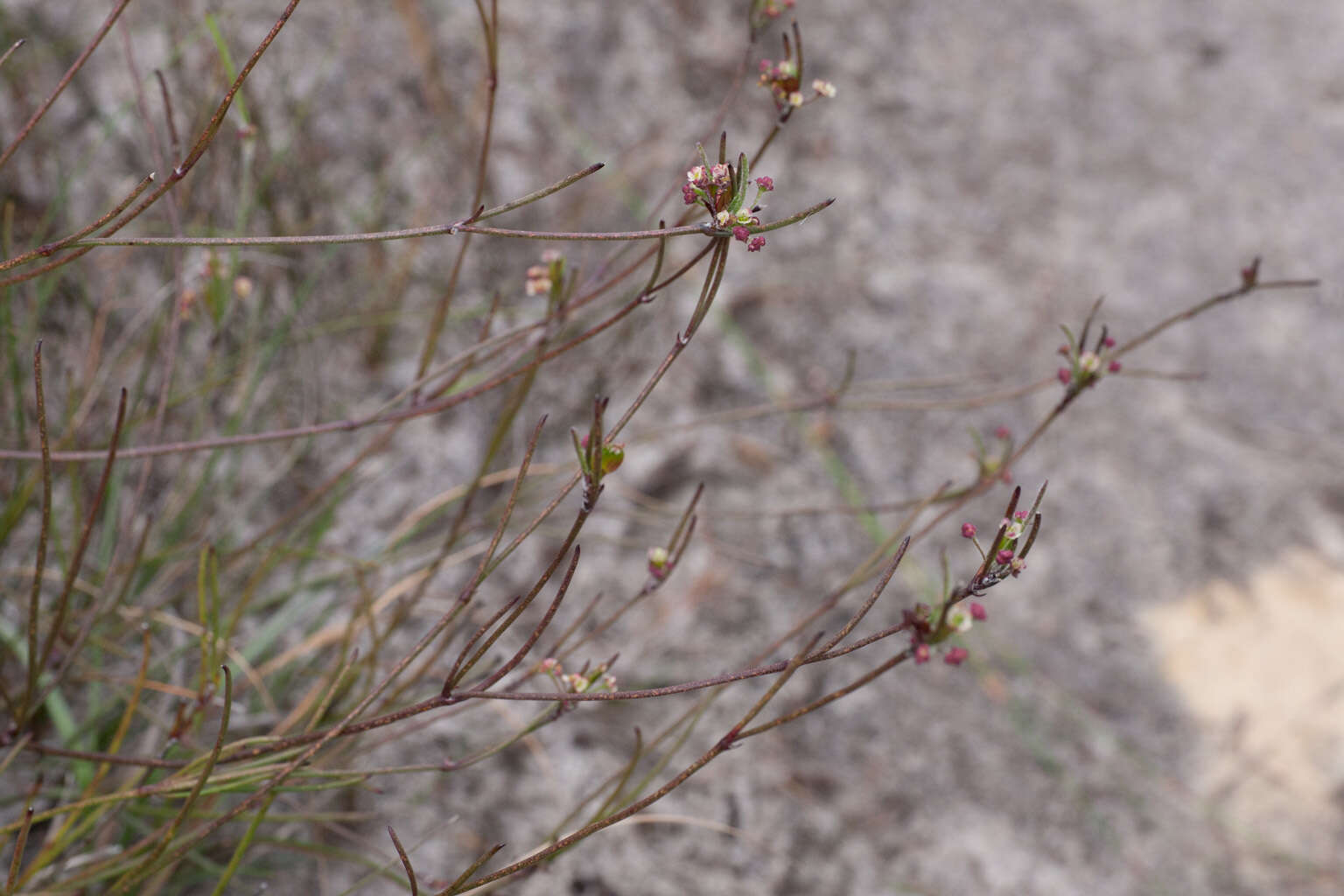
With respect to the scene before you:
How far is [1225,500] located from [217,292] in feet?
4.73

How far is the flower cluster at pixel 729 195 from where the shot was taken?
56 cm

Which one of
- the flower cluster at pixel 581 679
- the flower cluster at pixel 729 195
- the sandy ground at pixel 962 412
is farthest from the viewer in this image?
the sandy ground at pixel 962 412

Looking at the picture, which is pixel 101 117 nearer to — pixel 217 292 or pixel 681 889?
pixel 217 292

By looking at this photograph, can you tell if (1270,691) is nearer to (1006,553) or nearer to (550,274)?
(1006,553)

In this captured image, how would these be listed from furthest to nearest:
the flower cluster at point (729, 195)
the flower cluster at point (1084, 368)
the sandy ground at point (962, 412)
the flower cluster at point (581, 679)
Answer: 1. the sandy ground at point (962, 412)
2. the flower cluster at point (1084, 368)
3. the flower cluster at point (581, 679)
4. the flower cluster at point (729, 195)

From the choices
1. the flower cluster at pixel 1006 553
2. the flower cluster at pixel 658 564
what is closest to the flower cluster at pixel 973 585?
the flower cluster at pixel 1006 553

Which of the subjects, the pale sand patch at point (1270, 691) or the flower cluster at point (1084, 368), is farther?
the pale sand patch at point (1270, 691)

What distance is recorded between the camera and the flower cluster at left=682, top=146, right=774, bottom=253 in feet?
1.85

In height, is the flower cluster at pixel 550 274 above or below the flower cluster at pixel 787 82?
below

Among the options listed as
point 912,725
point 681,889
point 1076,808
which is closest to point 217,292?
point 681,889

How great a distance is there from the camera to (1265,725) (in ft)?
4.24

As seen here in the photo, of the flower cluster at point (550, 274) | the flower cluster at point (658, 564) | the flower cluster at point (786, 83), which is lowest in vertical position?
the flower cluster at point (658, 564)

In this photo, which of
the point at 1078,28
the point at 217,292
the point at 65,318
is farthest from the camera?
the point at 1078,28

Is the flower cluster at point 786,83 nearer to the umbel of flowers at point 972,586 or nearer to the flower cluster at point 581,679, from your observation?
the umbel of flowers at point 972,586
